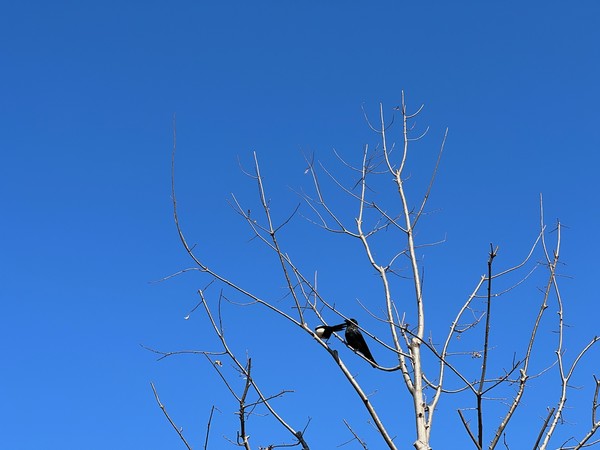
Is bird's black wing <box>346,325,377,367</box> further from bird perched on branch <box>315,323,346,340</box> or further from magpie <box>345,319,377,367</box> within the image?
bird perched on branch <box>315,323,346,340</box>

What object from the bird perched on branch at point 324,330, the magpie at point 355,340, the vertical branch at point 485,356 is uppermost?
the magpie at point 355,340

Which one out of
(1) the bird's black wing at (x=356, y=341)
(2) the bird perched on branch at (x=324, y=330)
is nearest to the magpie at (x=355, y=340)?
(1) the bird's black wing at (x=356, y=341)

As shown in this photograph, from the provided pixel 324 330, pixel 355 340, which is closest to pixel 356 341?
pixel 355 340

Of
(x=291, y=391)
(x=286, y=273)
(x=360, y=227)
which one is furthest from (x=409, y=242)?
(x=291, y=391)

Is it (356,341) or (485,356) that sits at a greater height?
(356,341)

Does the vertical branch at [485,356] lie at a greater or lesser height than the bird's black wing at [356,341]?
lesser

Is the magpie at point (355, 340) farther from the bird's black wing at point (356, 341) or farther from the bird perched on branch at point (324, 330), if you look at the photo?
the bird perched on branch at point (324, 330)

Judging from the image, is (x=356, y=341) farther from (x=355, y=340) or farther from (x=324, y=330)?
(x=324, y=330)

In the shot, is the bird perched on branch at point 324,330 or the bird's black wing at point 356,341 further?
the bird's black wing at point 356,341

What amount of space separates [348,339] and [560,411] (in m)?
1.65

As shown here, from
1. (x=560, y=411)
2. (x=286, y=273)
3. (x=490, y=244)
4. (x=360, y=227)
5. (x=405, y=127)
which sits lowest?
(x=560, y=411)

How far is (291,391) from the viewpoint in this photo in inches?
→ 119

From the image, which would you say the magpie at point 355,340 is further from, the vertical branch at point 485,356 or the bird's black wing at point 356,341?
the vertical branch at point 485,356

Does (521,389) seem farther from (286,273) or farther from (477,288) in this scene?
(286,273)
